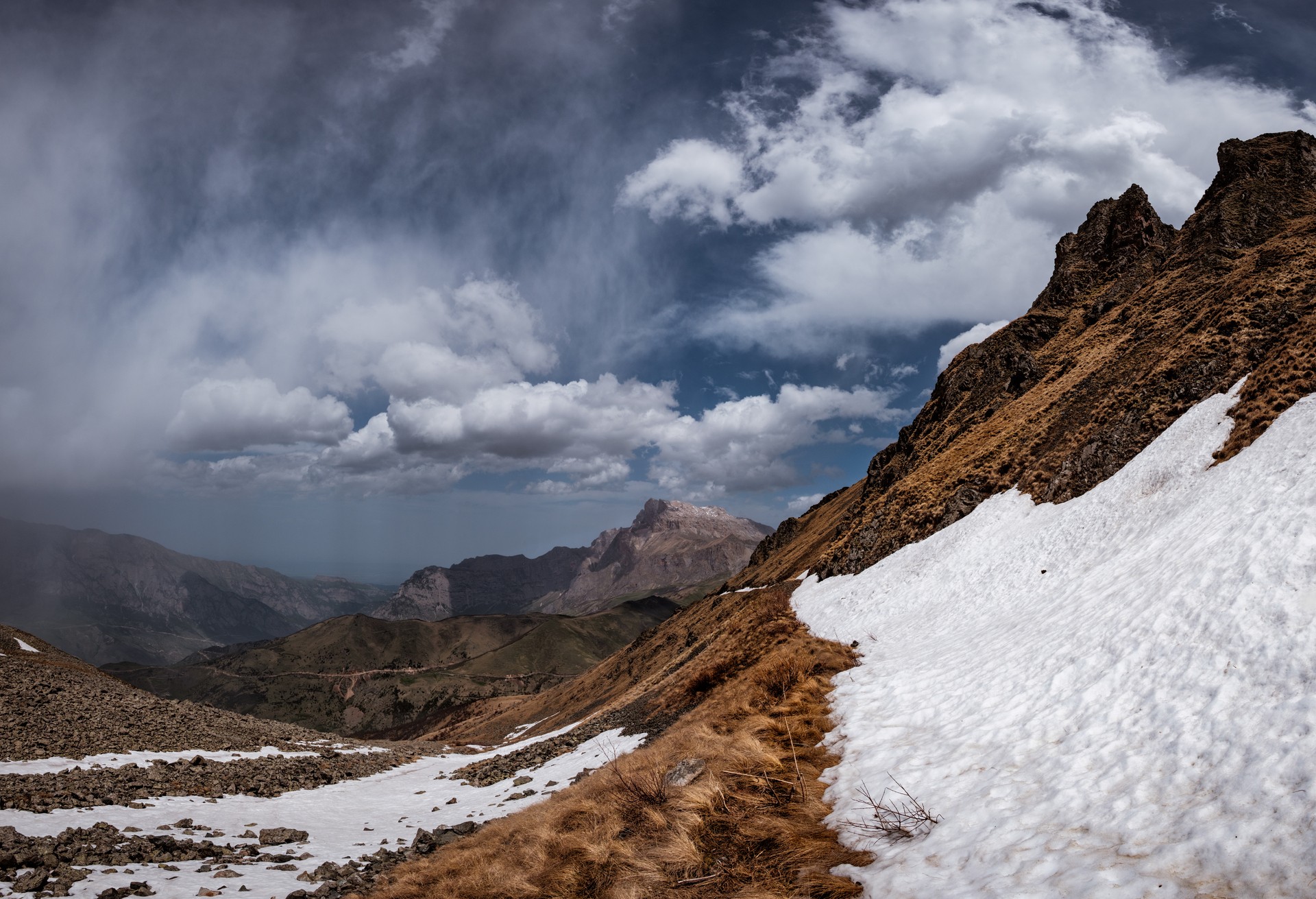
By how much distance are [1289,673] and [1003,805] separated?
14.2 ft

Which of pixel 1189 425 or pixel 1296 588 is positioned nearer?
pixel 1296 588

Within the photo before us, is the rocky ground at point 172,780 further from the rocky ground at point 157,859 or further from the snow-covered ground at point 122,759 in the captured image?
the rocky ground at point 157,859

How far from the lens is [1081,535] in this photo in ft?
70.8

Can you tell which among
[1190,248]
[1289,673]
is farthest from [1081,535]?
[1190,248]

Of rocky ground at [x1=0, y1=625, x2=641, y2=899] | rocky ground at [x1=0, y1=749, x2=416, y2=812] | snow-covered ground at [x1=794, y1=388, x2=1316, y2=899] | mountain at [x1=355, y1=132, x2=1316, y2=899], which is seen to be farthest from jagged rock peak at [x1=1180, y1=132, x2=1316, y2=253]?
rocky ground at [x1=0, y1=749, x2=416, y2=812]

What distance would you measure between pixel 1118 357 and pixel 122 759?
194 feet

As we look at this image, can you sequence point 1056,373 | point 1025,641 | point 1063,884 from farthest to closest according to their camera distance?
point 1056,373, point 1025,641, point 1063,884

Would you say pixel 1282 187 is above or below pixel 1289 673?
above

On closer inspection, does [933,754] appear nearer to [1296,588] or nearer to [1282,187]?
[1296,588]

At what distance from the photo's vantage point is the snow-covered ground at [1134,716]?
20.5 ft

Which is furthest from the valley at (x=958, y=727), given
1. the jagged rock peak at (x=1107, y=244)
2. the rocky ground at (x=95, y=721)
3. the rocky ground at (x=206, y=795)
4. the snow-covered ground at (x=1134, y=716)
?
the jagged rock peak at (x=1107, y=244)

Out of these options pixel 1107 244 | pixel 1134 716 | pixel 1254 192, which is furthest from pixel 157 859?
pixel 1107 244

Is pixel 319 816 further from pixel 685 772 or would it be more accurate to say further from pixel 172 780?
pixel 685 772

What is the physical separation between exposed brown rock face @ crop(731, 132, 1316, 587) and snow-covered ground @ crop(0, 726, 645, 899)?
23574mm
